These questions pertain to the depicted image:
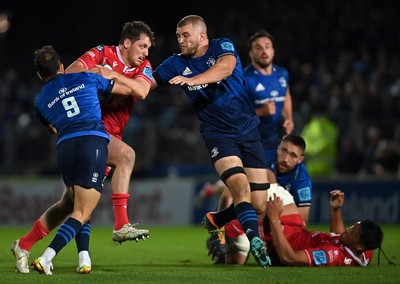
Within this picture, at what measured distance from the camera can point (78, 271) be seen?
28.2ft

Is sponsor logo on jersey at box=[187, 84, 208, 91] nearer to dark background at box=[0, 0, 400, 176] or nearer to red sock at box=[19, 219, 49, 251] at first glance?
red sock at box=[19, 219, 49, 251]

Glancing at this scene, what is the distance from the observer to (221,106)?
9.90 meters

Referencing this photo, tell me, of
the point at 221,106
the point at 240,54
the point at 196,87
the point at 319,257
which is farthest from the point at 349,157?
the point at 319,257

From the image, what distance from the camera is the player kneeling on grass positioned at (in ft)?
30.1

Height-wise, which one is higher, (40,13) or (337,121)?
(40,13)

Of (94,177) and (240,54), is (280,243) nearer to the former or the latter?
(94,177)

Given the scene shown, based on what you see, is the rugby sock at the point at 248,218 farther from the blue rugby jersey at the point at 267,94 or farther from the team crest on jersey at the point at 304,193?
the blue rugby jersey at the point at 267,94

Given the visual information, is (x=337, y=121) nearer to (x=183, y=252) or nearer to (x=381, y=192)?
(x=381, y=192)

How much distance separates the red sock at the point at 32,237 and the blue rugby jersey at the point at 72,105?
988 millimetres

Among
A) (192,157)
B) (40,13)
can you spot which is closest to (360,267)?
(192,157)

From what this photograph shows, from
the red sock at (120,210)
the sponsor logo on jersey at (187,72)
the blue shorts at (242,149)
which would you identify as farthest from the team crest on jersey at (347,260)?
the sponsor logo on jersey at (187,72)

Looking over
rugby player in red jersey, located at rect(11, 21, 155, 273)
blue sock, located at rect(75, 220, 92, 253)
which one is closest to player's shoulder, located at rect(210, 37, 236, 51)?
rugby player in red jersey, located at rect(11, 21, 155, 273)

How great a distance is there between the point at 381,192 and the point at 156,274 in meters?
10.1

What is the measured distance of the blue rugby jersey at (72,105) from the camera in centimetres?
849
